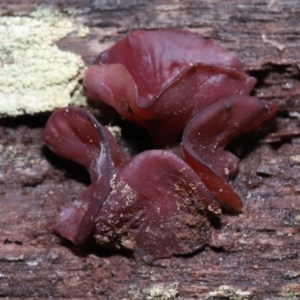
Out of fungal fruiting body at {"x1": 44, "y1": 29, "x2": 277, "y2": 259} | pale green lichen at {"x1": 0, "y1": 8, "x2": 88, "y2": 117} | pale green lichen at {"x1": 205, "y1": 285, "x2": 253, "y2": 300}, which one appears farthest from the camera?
pale green lichen at {"x1": 0, "y1": 8, "x2": 88, "y2": 117}

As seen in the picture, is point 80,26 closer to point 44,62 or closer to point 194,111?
point 44,62

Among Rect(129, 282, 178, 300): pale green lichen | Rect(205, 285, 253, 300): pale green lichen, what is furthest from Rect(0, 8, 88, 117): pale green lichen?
Rect(205, 285, 253, 300): pale green lichen

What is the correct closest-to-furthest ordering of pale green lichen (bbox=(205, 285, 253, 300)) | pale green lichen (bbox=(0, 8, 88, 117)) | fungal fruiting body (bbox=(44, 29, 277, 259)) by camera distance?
fungal fruiting body (bbox=(44, 29, 277, 259)) < pale green lichen (bbox=(205, 285, 253, 300)) < pale green lichen (bbox=(0, 8, 88, 117))

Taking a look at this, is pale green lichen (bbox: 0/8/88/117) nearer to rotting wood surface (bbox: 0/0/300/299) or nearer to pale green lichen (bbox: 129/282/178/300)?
rotting wood surface (bbox: 0/0/300/299)

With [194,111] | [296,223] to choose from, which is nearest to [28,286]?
[194,111]

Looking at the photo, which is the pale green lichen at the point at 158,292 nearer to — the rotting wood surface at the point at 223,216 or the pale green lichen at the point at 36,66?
the rotting wood surface at the point at 223,216

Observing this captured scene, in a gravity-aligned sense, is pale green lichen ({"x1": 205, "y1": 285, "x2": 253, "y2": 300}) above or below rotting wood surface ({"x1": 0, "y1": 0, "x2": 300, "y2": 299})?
below
